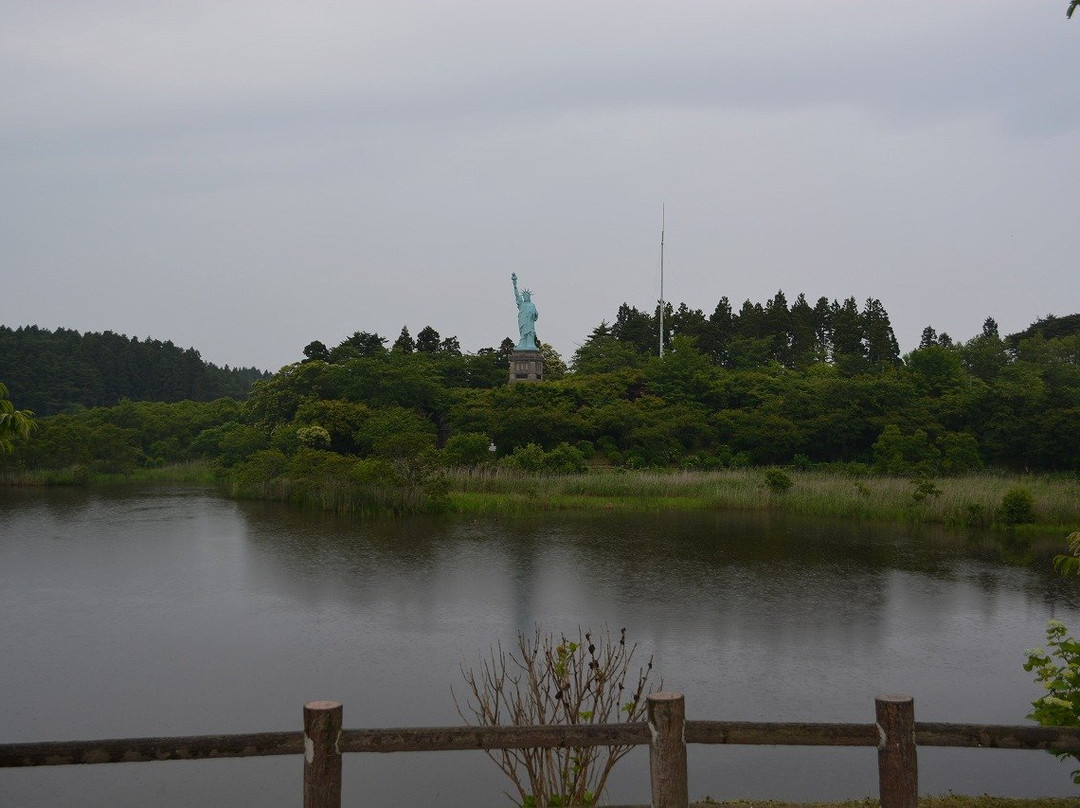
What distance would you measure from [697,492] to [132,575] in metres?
13.3

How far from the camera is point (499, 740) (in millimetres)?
3531

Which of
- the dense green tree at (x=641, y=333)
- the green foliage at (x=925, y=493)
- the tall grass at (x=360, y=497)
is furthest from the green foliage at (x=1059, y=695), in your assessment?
the dense green tree at (x=641, y=333)

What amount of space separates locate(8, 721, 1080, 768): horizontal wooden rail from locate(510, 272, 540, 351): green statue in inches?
1255

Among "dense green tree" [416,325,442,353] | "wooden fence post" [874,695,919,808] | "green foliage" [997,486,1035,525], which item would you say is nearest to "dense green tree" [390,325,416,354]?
"dense green tree" [416,325,442,353]

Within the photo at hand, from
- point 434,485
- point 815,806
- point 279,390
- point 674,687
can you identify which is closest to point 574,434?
point 434,485

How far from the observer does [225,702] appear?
26.4 ft

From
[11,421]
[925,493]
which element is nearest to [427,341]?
[925,493]

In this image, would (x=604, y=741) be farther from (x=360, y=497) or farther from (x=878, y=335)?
(x=878, y=335)

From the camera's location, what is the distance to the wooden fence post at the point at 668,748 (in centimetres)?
353

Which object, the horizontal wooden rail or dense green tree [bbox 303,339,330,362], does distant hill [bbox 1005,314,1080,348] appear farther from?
the horizontal wooden rail

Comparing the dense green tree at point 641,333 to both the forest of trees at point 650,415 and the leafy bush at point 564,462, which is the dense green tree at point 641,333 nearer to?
the forest of trees at point 650,415

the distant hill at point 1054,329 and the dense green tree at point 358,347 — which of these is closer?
the dense green tree at point 358,347

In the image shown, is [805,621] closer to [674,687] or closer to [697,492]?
[674,687]

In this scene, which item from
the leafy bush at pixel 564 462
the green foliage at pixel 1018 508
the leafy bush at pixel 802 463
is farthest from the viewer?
the leafy bush at pixel 802 463
